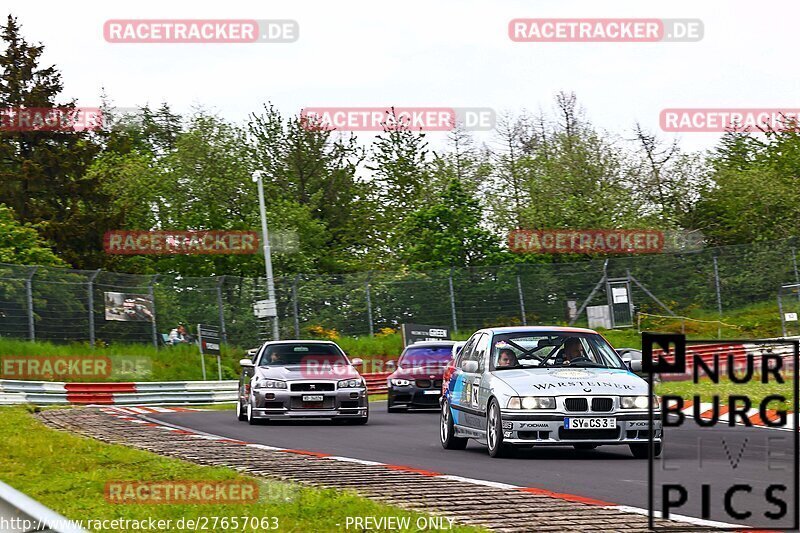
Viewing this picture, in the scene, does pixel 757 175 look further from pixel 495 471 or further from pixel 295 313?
pixel 495 471

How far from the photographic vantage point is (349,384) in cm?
2266

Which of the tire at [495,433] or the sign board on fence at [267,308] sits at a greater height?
the sign board on fence at [267,308]

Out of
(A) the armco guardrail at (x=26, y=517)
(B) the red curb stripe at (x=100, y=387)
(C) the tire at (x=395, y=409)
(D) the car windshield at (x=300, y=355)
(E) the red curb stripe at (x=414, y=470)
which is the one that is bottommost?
(C) the tire at (x=395, y=409)

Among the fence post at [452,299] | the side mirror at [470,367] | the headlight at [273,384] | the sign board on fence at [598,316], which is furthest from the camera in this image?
the sign board on fence at [598,316]

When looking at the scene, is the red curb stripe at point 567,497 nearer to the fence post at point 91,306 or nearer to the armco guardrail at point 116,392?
the armco guardrail at point 116,392

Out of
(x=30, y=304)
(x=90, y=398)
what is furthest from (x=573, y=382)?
(x=30, y=304)

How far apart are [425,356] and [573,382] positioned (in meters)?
13.3

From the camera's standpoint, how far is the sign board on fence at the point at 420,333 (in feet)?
124

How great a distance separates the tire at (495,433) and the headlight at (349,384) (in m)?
7.53

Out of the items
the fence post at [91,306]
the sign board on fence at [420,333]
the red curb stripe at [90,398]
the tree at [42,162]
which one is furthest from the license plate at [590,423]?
the tree at [42,162]

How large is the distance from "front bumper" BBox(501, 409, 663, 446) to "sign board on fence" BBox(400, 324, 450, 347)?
23070mm

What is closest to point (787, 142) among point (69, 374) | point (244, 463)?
point (69, 374)

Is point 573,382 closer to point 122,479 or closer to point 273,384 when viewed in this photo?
point 122,479

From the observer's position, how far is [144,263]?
59781 mm
